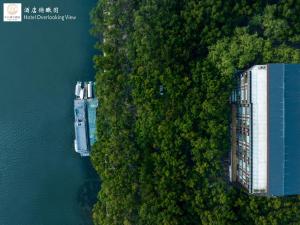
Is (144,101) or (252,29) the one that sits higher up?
(252,29)

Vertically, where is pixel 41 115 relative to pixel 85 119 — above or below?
above

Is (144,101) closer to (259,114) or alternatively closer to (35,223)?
(259,114)

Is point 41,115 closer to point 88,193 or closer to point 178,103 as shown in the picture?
point 88,193

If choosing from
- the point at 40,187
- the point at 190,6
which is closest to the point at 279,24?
the point at 190,6

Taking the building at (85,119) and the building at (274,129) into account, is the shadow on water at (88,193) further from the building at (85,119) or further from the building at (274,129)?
the building at (274,129)

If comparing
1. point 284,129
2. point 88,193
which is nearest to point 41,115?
point 88,193

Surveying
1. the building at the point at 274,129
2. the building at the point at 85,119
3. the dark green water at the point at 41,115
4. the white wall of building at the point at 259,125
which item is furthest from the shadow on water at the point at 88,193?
the white wall of building at the point at 259,125
